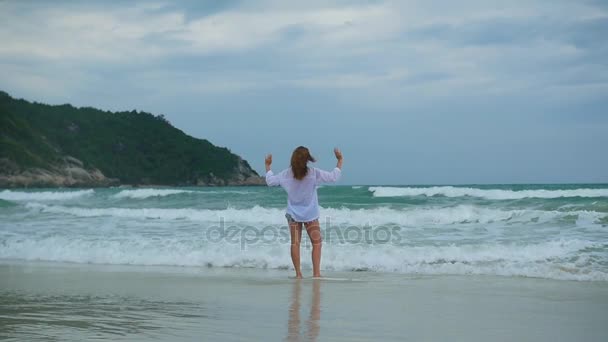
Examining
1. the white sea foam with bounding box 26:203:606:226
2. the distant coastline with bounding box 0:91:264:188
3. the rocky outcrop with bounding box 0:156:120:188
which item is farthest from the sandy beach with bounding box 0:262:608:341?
the distant coastline with bounding box 0:91:264:188

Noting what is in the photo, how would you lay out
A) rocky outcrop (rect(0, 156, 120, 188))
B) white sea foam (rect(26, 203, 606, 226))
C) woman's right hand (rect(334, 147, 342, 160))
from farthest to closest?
rocky outcrop (rect(0, 156, 120, 188))
white sea foam (rect(26, 203, 606, 226))
woman's right hand (rect(334, 147, 342, 160))

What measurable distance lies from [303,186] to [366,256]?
2.14 m

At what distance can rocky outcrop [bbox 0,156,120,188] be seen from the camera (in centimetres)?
6712

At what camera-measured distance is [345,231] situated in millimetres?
13070

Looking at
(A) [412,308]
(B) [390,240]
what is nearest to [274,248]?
(B) [390,240]

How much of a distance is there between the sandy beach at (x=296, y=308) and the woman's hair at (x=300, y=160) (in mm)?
1290

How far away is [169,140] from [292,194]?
83362mm

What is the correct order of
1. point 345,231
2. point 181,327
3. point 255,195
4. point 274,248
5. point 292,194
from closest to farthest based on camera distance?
point 181,327 → point 292,194 → point 274,248 → point 345,231 → point 255,195

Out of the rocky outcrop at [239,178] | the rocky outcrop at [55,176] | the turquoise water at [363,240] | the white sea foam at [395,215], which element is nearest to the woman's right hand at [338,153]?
the turquoise water at [363,240]

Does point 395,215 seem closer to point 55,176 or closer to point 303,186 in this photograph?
point 303,186

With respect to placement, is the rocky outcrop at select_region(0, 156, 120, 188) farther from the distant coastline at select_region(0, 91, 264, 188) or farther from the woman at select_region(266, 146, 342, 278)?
the woman at select_region(266, 146, 342, 278)

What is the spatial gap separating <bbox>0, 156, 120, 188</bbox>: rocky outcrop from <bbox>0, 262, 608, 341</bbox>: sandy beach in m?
63.3

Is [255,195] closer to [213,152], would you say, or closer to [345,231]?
[345,231]

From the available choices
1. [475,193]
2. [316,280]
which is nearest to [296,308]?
[316,280]
